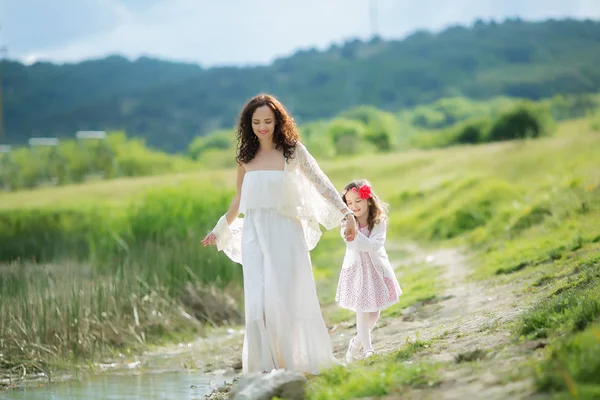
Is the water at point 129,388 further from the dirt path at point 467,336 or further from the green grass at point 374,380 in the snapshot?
the green grass at point 374,380

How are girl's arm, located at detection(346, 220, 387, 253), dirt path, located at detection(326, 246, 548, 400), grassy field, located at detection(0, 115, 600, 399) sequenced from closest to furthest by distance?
dirt path, located at detection(326, 246, 548, 400)
grassy field, located at detection(0, 115, 600, 399)
girl's arm, located at detection(346, 220, 387, 253)

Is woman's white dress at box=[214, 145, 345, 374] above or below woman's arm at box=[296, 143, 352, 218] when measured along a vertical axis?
below

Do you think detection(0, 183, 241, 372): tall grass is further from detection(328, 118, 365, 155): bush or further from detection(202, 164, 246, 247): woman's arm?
detection(328, 118, 365, 155): bush

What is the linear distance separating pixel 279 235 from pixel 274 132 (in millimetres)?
843

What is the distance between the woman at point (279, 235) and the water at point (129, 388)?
159cm

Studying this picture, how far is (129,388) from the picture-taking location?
9.15m

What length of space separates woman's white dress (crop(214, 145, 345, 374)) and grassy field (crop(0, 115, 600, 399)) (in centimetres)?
49

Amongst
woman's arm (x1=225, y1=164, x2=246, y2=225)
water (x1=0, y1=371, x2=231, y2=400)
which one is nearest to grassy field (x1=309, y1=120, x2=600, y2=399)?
woman's arm (x1=225, y1=164, x2=246, y2=225)

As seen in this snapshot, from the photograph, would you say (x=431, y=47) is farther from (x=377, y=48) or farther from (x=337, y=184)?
(x=337, y=184)

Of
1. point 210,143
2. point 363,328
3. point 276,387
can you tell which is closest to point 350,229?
point 363,328

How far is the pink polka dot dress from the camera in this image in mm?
8008

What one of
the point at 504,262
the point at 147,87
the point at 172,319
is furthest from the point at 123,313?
the point at 147,87

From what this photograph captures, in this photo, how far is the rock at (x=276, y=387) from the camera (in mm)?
6184

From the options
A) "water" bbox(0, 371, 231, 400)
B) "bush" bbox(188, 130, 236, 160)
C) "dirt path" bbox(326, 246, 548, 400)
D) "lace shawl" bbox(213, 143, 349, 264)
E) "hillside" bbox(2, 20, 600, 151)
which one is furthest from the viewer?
"hillside" bbox(2, 20, 600, 151)
